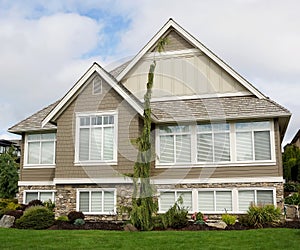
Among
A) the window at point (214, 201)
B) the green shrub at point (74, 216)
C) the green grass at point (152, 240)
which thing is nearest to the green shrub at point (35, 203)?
the green shrub at point (74, 216)

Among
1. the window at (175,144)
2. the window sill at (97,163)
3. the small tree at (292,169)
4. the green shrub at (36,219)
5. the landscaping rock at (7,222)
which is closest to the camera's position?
the green shrub at (36,219)

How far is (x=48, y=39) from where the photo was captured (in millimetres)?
18000

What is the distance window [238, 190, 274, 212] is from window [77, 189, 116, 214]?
528 centimetres

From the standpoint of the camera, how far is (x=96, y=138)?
17.8 m

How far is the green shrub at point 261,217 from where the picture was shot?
14914 millimetres

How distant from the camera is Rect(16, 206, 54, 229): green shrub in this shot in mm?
15320

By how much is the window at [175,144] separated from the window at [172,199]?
1362 mm

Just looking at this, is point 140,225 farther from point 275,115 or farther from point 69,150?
point 275,115

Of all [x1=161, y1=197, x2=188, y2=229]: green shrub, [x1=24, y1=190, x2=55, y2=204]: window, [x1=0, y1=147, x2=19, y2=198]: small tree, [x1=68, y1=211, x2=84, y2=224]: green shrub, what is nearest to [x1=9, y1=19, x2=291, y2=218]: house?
[x1=68, y1=211, x2=84, y2=224]: green shrub

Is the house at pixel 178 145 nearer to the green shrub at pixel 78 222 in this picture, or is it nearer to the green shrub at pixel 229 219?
the green shrub at pixel 229 219

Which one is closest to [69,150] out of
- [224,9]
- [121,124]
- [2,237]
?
[121,124]

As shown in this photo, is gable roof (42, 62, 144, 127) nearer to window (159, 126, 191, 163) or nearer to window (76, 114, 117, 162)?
window (76, 114, 117, 162)

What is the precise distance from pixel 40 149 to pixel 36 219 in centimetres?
579

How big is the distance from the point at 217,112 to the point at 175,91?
2.61m
